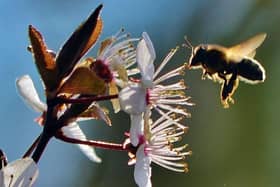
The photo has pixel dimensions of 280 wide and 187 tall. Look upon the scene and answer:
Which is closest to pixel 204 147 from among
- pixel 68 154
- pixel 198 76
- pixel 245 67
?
pixel 198 76

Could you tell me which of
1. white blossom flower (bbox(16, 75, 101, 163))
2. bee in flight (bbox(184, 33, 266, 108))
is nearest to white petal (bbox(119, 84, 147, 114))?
white blossom flower (bbox(16, 75, 101, 163))

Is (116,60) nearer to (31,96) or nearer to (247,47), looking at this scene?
(31,96)

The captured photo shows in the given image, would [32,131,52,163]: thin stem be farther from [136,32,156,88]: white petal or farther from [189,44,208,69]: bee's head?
[189,44,208,69]: bee's head

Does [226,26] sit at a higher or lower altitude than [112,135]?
higher

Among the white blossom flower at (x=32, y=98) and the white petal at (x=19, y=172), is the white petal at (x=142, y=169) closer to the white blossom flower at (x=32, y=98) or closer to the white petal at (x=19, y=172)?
the white blossom flower at (x=32, y=98)

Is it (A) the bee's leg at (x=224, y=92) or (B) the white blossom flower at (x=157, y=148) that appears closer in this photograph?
(B) the white blossom flower at (x=157, y=148)

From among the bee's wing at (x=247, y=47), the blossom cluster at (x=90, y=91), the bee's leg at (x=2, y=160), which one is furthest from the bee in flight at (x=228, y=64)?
the bee's leg at (x=2, y=160)

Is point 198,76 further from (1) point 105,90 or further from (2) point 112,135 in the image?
(1) point 105,90
